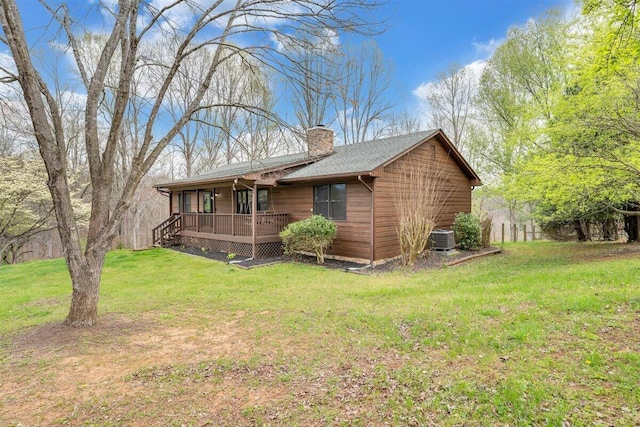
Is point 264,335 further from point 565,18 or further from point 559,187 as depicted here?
point 565,18

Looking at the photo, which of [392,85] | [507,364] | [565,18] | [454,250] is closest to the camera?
[507,364]

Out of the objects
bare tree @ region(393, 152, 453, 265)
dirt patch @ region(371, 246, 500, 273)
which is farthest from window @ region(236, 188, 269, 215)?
dirt patch @ region(371, 246, 500, 273)

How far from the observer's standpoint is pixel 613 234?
14.3 m

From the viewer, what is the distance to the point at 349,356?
3.83 meters

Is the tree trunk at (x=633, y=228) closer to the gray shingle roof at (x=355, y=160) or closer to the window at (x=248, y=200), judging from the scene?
the gray shingle roof at (x=355, y=160)

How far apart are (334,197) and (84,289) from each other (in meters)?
7.70

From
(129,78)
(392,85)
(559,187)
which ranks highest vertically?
(392,85)

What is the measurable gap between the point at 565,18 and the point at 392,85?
974 centimetres

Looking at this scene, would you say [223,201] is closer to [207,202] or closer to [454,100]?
[207,202]

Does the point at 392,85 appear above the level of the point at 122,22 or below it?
above

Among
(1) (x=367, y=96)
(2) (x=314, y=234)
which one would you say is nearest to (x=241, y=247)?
(2) (x=314, y=234)

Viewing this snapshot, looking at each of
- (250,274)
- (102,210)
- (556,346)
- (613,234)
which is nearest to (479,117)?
(613,234)

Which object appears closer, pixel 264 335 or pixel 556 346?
pixel 556 346

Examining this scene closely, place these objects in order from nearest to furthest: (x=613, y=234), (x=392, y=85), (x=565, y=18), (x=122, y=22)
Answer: (x=122, y=22) < (x=613, y=234) < (x=565, y=18) < (x=392, y=85)
